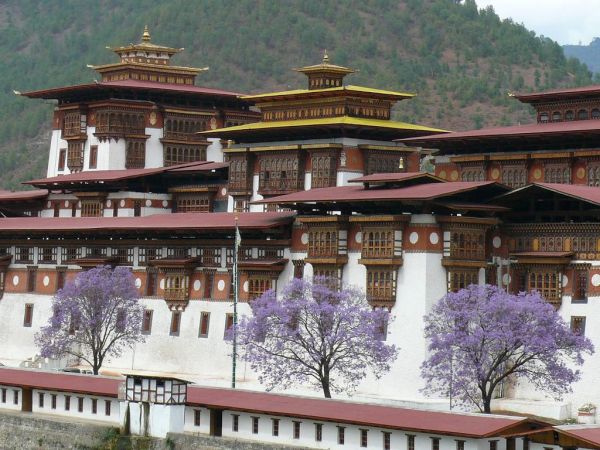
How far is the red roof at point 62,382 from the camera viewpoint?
305ft

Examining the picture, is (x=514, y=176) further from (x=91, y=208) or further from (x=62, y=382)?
(x=91, y=208)

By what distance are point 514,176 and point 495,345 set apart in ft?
71.6

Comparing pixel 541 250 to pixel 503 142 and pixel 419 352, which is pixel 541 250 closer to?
pixel 419 352

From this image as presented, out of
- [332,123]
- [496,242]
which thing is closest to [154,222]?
[332,123]

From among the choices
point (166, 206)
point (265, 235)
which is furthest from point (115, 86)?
point (265, 235)

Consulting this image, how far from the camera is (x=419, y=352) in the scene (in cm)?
9706

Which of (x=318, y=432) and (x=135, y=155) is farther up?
(x=135, y=155)

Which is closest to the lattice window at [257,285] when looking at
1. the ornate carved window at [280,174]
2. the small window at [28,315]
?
the ornate carved window at [280,174]

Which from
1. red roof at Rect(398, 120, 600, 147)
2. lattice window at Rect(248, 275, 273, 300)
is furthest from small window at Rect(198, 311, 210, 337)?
red roof at Rect(398, 120, 600, 147)

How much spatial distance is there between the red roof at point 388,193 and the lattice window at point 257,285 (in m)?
4.18

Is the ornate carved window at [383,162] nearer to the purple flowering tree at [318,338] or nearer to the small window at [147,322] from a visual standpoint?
the small window at [147,322]

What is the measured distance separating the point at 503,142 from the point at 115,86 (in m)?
33.8

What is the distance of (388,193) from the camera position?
325 feet

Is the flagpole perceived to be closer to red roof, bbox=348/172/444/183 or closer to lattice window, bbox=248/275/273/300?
lattice window, bbox=248/275/273/300
